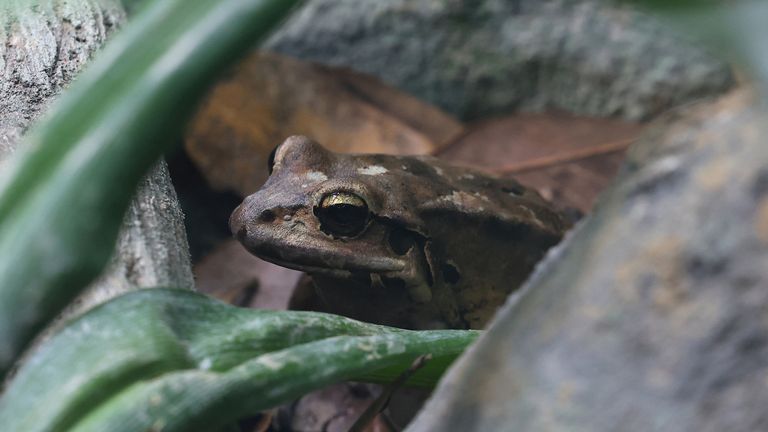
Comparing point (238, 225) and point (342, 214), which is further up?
point (238, 225)

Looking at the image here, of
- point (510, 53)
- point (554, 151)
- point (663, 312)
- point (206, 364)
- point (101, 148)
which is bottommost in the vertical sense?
point (554, 151)

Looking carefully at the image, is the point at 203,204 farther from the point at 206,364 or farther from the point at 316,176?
the point at 206,364

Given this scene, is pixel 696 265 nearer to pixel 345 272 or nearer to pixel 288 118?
pixel 345 272

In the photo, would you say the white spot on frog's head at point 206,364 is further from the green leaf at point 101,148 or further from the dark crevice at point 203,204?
the dark crevice at point 203,204

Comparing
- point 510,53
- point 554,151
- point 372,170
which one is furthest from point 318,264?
point 510,53

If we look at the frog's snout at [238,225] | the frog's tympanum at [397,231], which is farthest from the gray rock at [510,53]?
the frog's snout at [238,225]

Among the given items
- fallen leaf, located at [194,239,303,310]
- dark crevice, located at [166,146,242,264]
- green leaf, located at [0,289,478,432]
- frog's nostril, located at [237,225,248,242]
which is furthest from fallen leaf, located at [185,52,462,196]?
green leaf, located at [0,289,478,432]

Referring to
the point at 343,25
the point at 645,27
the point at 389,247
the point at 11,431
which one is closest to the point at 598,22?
the point at 645,27
